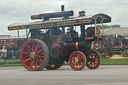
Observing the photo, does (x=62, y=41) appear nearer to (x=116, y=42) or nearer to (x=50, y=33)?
(x=50, y=33)

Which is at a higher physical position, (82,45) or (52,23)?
(52,23)

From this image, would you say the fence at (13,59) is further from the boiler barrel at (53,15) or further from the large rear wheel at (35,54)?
the large rear wheel at (35,54)

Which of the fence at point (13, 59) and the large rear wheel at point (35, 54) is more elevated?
the large rear wheel at point (35, 54)

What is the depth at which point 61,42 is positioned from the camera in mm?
16688

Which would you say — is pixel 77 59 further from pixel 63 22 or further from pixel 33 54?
pixel 33 54

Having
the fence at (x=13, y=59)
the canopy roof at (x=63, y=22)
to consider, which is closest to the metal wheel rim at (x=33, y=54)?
the canopy roof at (x=63, y=22)

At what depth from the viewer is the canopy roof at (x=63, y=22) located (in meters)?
15.6

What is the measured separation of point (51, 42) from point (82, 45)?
1.76 metres

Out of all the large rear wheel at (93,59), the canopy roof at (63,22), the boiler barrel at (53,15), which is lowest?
the large rear wheel at (93,59)

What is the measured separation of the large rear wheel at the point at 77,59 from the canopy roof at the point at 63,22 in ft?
4.91

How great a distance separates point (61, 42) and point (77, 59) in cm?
147

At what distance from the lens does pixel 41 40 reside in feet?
55.6

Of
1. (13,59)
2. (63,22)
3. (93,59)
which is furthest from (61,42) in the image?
(13,59)

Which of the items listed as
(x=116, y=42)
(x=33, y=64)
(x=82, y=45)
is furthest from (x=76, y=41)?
(x=116, y=42)
